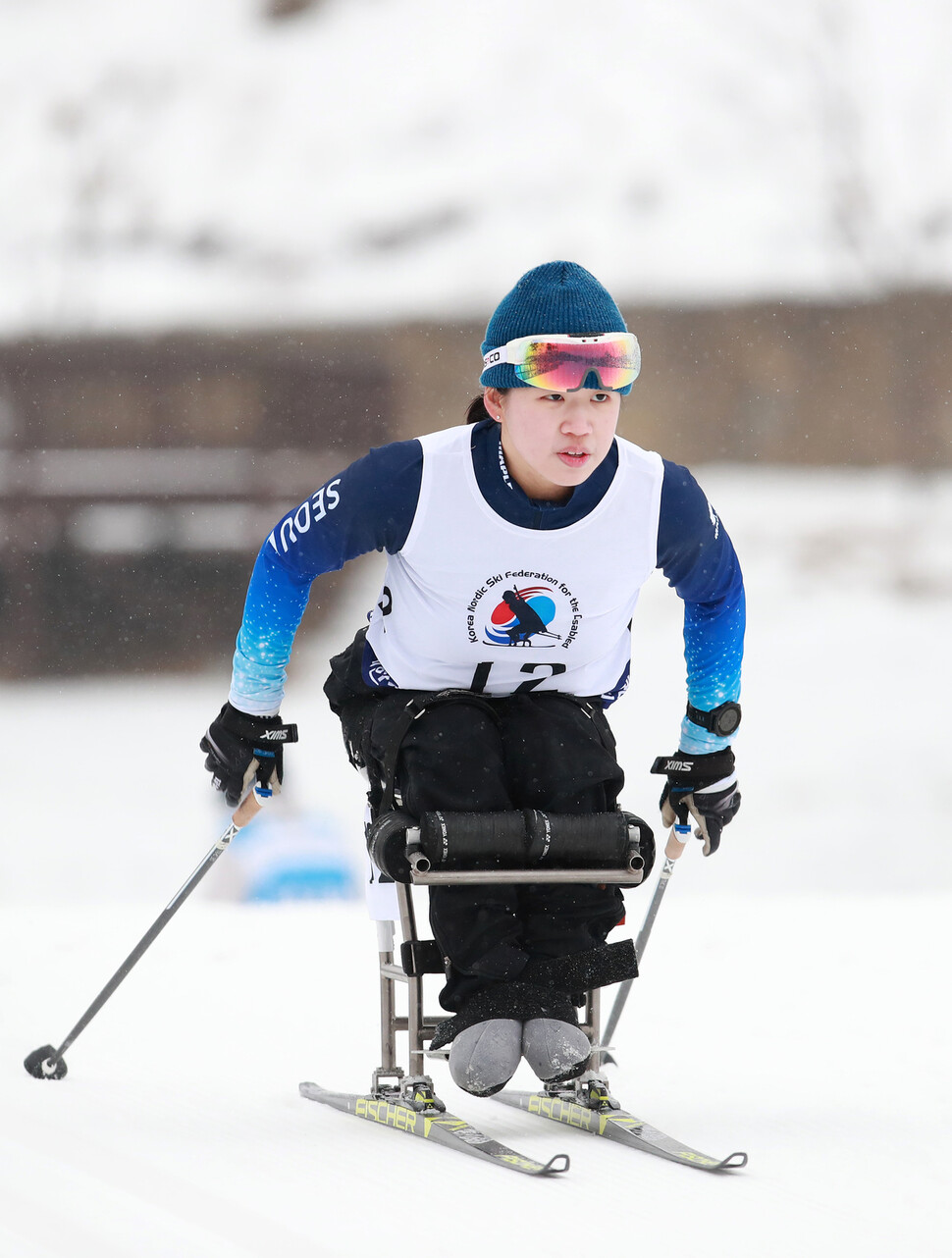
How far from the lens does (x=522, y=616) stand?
1.67 m

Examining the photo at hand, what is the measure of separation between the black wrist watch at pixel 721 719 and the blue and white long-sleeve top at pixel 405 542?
0.01 meters

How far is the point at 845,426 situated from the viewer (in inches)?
338

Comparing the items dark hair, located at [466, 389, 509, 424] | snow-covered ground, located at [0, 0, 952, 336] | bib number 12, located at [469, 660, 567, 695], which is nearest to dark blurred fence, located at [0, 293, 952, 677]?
snow-covered ground, located at [0, 0, 952, 336]

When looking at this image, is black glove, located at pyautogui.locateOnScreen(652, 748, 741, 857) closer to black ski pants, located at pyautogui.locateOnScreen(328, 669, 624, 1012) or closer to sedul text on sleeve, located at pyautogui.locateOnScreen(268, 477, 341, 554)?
black ski pants, located at pyautogui.locateOnScreen(328, 669, 624, 1012)

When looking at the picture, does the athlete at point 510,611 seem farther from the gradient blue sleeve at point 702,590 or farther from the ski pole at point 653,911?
the ski pole at point 653,911

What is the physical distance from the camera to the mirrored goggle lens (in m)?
1.61

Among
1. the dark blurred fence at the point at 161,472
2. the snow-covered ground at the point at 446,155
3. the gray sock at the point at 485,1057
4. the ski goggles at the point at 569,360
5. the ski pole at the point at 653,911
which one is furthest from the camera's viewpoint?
the snow-covered ground at the point at 446,155

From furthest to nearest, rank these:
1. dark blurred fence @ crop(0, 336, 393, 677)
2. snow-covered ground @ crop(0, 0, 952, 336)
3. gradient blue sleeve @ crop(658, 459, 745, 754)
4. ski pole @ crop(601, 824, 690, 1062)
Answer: snow-covered ground @ crop(0, 0, 952, 336)
dark blurred fence @ crop(0, 336, 393, 677)
ski pole @ crop(601, 824, 690, 1062)
gradient blue sleeve @ crop(658, 459, 745, 754)

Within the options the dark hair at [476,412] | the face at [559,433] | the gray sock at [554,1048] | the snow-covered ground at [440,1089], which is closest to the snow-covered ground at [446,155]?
the snow-covered ground at [440,1089]

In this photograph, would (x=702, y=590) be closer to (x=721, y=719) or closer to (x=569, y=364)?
(x=721, y=719)

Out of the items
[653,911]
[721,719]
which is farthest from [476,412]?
[653,911]

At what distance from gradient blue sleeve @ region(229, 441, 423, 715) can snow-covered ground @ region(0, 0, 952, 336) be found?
23.9 feet

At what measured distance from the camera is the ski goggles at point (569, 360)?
1.61 meters

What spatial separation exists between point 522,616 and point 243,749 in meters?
0.41
